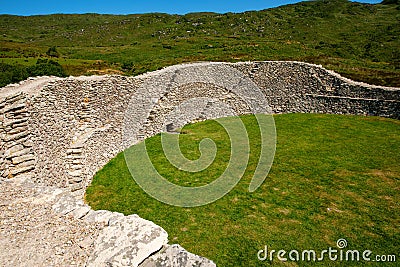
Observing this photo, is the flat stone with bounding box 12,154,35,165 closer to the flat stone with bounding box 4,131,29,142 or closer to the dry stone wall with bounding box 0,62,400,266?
the dry stone wall with bounding box 0,62,400,266

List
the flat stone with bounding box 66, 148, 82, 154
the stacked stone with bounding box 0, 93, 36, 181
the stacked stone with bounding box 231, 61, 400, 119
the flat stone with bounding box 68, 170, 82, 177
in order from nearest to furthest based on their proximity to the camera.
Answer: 1. the stacked stone with bounding box 0, 93, 36, 181
2. the flat stone with bounding box 68, 170, 82, 177
3. the flat stone with bounding box 66, 148, 82, 154
4. the stacked stone with bounding box 231, 61, 400, 119

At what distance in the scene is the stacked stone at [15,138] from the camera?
8008 millimetres

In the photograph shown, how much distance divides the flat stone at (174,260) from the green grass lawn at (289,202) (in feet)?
4.86

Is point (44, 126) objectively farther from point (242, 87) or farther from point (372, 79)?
point (372, 79)

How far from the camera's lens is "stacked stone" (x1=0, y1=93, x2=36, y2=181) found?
801 centimetres

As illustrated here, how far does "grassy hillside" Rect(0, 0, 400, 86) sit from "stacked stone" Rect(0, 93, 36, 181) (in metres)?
25.0

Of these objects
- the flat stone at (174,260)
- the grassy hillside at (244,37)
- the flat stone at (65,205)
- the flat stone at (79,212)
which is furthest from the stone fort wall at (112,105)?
the grassy hillside at (244,37)

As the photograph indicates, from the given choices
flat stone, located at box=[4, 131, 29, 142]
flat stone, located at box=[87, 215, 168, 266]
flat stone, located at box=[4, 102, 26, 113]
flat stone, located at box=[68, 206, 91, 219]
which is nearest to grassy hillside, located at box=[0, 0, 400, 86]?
flat stone, located at box=[4, 102, 26, 113]

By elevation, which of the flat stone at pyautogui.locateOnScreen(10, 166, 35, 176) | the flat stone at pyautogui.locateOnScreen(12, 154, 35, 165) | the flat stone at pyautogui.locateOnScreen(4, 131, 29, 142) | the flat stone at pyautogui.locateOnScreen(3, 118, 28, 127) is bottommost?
the flat stone at pyautogui.locateOnScreen(10, 166, 35, 176)

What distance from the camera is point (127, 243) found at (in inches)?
198

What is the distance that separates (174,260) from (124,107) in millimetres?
10024

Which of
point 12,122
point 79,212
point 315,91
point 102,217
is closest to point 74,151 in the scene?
point 12,122

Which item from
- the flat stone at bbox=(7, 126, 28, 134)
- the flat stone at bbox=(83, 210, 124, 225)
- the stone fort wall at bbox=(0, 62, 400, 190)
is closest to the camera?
the flat stone at bbox=(83, 210, 124, 225)

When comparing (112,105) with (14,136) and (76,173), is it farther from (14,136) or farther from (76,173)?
(14,136)
